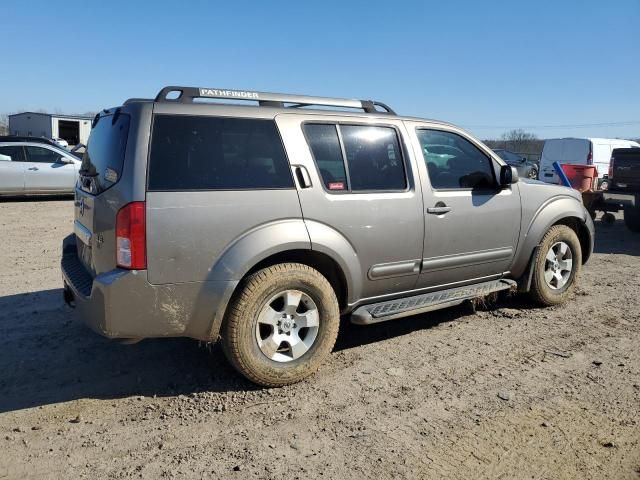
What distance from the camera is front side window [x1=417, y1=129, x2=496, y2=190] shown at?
4.56 m

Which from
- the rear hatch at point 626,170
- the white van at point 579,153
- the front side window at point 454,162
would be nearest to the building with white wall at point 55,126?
the white van at point 579,153

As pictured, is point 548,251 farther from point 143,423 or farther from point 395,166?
point 143,423

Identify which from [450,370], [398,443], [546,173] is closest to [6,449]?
[398,443]

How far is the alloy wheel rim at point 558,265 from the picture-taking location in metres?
5.43

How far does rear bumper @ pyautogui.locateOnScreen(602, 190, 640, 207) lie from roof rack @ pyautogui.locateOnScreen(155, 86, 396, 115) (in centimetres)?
796

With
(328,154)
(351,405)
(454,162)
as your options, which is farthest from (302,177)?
(454,162)

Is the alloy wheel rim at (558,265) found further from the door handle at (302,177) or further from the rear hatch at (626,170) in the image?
the rear hatch at (626,170)

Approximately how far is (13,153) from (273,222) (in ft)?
41.5

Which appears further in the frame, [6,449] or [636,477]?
[6,449]

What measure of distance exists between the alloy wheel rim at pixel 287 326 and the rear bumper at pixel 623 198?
29.0 ft

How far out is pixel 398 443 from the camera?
3.04m

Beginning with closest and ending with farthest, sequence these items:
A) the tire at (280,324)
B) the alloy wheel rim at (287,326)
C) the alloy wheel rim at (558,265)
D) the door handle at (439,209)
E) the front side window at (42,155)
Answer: the tire at (280,324)
the alloy wheel rim at (287,326)
the door handle at (439,209)
the alloy wheel rim at (558,265)
the front side window at (42,155)

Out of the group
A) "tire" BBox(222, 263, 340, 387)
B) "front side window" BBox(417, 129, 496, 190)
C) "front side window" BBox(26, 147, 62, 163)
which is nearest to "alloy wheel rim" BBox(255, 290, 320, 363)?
"tire" BBox(222, 263, 340, 387)

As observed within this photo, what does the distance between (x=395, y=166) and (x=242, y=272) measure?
5.37ft
